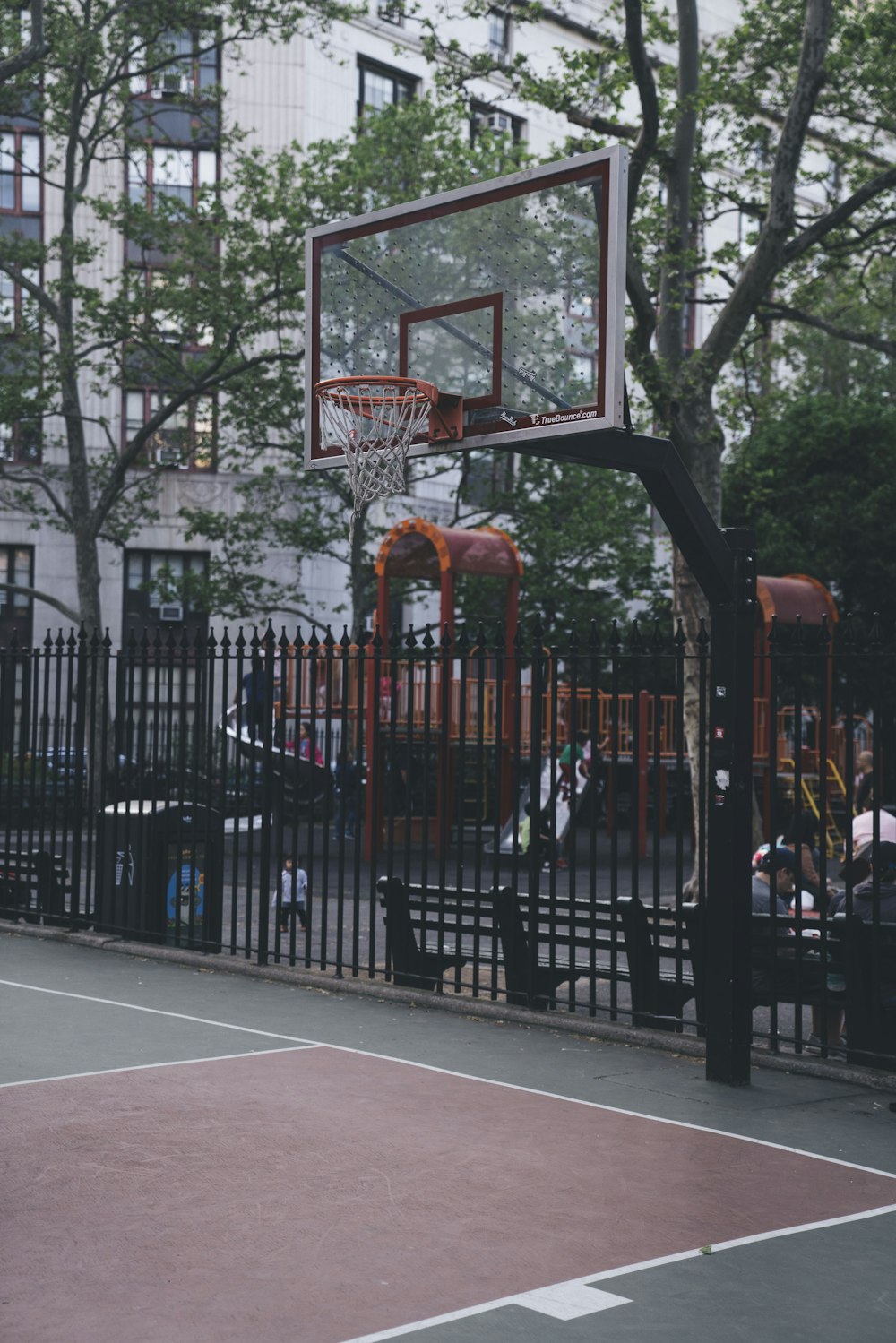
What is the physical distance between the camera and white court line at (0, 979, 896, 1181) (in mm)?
7309

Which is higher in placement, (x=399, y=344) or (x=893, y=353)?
(x=893, y=353)

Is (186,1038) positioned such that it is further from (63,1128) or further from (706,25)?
(706,25)

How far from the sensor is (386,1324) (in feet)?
16.5

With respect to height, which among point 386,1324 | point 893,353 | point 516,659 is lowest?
point 386,1324

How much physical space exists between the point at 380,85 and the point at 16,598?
1712 centimetres

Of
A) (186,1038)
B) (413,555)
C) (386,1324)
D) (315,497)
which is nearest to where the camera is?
(386,1324)

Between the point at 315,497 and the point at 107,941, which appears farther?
the point at 315,497

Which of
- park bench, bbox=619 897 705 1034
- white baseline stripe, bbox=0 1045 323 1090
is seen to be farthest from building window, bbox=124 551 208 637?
white baseline stripe, bbox=0 1045 323 1090

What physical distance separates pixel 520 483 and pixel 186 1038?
86.6 ft

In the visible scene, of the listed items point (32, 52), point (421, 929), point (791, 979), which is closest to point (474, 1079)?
point (791, 979)

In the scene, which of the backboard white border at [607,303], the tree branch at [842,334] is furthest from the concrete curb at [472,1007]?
the tree branch at [842,334]

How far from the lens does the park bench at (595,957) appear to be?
32.9ft

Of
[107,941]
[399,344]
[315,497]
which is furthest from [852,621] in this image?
[315,497]

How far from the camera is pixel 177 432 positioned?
3181 centimetres
